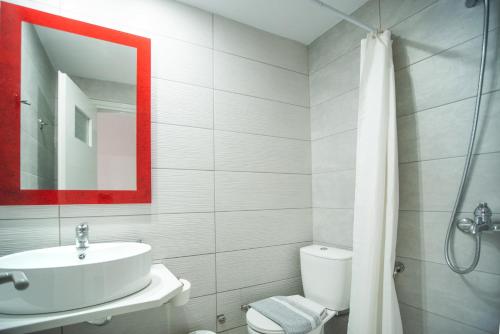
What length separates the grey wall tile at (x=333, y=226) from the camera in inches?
72.1

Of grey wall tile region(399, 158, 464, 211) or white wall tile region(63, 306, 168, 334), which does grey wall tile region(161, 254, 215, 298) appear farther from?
grey wall tile region(399, 158, 464, 211)

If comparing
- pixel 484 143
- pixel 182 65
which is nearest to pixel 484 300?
pixel 484 143

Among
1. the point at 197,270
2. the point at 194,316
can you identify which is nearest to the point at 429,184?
the point at 197,270

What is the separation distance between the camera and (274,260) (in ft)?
6.39

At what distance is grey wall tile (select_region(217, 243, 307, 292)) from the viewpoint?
175 cm

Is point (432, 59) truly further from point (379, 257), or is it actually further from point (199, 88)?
point (199, 88)

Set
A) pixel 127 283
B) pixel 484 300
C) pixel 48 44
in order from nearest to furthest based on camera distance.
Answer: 1. pixel 127 283
2. pixel 484 300
3. pixel 48 44

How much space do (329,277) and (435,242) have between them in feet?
2.07

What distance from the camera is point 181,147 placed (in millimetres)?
1665

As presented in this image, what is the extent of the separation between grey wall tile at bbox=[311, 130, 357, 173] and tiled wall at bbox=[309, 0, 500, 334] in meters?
0.03

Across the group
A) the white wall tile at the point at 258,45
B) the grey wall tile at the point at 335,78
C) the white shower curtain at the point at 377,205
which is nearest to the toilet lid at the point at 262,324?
the white shower curtain at the point at 377,205

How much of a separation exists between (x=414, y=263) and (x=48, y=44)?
2.19 m

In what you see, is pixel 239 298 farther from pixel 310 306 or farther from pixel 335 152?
pixel 335 152

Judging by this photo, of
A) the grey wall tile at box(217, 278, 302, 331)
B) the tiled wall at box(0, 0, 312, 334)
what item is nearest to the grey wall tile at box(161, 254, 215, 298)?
the tiled wall at box(0, 0, 312, 334)
